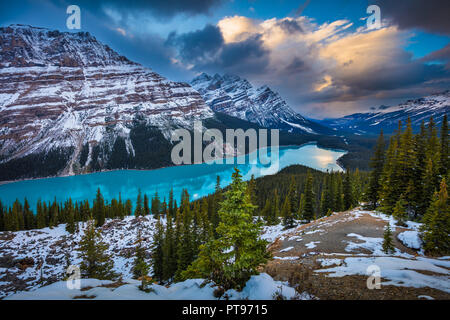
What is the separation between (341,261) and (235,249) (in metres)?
6.87

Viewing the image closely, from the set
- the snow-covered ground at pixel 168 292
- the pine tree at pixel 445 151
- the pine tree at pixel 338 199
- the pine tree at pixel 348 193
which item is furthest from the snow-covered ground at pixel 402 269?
the pine tree at pixel 348 193

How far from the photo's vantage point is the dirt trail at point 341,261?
22.7 feet

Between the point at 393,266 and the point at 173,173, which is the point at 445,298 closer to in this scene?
the point at 393,266

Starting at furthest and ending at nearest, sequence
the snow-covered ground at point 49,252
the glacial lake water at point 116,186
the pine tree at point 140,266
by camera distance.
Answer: the glacial lake water at point 116,186 → the snow-covered ground at point 49,252 → the pine tree at point 140,266

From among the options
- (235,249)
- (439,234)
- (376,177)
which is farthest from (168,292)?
(376,177)

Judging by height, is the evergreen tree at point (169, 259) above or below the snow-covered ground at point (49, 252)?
above

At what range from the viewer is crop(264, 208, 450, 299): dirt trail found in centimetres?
691

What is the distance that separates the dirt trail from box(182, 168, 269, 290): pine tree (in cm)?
220

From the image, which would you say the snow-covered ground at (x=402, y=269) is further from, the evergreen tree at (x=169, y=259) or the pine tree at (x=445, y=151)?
the evergreen tree at (x=169, y=259)

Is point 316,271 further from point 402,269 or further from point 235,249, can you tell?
point 235,249

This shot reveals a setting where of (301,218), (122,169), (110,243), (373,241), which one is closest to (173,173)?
(122,169)

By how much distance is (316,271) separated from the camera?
10.0m

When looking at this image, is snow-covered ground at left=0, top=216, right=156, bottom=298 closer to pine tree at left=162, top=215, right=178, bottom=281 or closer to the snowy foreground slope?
the snowy foreground slope
